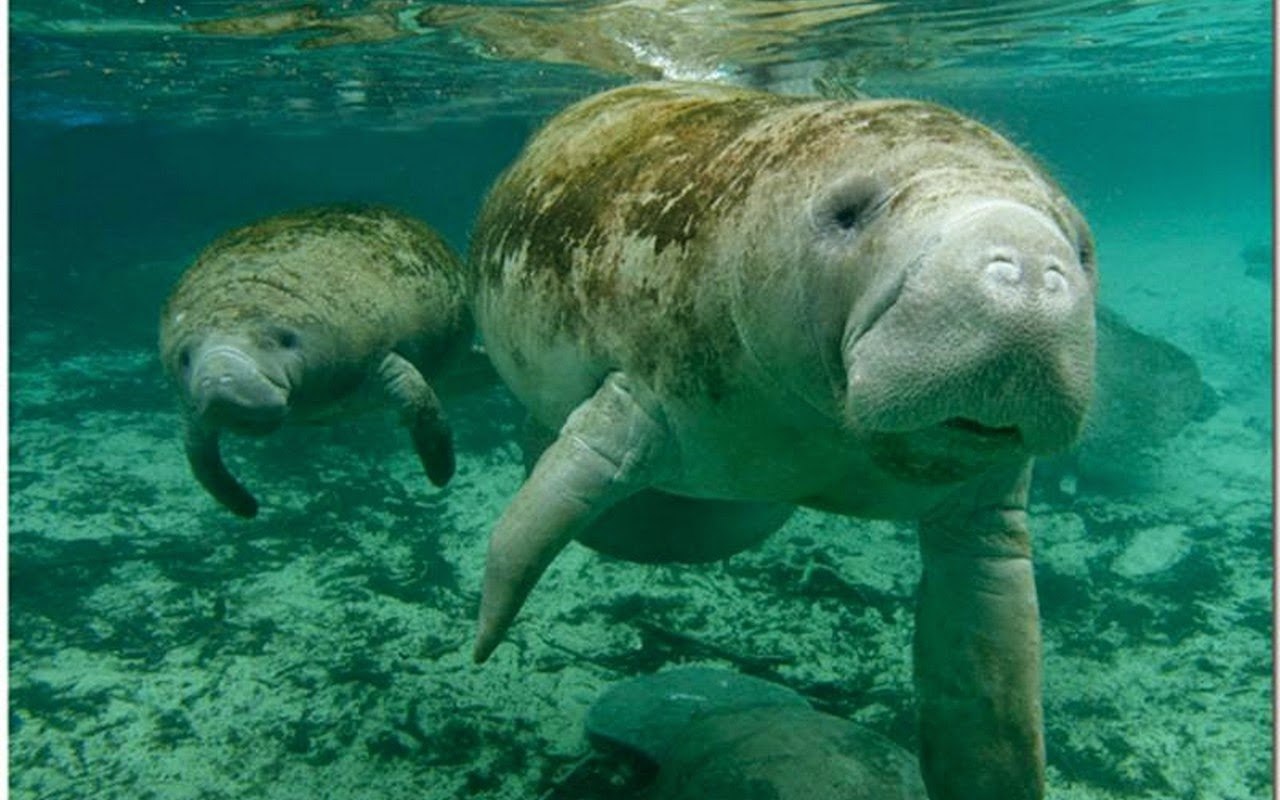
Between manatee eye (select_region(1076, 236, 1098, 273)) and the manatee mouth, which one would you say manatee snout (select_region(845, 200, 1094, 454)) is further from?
manatee eye (select_region(1076, 236, 1098, 273))

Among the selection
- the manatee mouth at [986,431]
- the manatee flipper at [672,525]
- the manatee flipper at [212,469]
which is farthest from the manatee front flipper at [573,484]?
A: the manatee flipper at [212,469]

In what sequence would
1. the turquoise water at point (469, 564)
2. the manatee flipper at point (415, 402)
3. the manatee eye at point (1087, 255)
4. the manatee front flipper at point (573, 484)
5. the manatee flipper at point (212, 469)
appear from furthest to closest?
the manatee flipper at point (212, 469) → the manatee flipper at point (415, 402) → the turquoise water at point (469, 564) → the manatee front flipper at point (573, 484) → the manatee eye at point (1087, 255)

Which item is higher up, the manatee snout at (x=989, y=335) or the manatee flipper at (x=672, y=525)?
the manatee snout at (x=989, y=335)

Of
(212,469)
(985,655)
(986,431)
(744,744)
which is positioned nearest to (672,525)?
(744,744)

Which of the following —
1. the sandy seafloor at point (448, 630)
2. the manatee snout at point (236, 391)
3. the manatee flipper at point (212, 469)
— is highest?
the manatee snout at point (236, 391)

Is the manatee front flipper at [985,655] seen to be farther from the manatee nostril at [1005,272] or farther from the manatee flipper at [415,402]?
the manatee flipper at [415,402]

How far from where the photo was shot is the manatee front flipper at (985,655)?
308 cm

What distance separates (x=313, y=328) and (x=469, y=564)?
197 cm

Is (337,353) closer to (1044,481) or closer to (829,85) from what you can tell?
(1044,481)

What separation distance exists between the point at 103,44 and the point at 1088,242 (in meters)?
14.9

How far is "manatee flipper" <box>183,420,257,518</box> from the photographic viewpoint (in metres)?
5.75

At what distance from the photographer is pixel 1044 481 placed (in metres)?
8.82

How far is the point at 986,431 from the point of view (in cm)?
187

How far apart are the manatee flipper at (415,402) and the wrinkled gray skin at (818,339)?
5.27 feet
